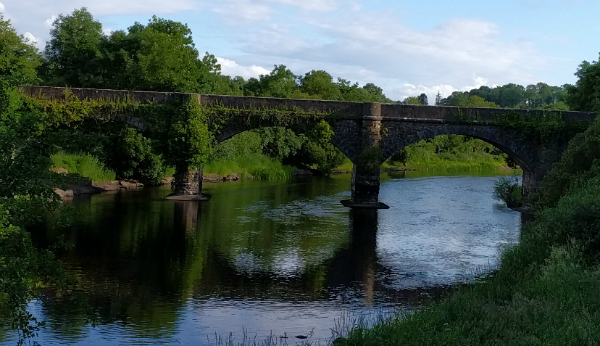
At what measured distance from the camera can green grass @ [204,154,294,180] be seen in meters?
43.3

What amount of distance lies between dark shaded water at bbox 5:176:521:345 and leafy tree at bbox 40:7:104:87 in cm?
1329

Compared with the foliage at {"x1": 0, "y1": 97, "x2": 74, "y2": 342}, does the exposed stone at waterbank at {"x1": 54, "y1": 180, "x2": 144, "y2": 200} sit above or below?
below

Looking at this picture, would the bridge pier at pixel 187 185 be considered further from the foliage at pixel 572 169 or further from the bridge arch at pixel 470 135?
the foliage at pixel 572 169

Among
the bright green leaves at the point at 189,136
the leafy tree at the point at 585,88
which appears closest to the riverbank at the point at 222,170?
the bright green leaves at the point at 189,136

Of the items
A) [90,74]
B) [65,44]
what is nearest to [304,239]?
[90,74]

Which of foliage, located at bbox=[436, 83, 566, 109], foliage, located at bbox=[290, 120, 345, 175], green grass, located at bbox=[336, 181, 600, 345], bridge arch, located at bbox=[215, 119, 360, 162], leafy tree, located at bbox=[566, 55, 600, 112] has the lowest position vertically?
green grass, located at bbox=[336, 181, 600, 345]

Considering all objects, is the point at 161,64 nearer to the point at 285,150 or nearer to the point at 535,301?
the point at 285,150

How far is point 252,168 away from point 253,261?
26.8 m

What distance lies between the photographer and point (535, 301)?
10.9m

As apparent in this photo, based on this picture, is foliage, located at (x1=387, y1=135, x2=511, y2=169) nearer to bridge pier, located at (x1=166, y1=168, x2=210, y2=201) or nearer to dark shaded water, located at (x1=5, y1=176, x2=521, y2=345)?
dark shaded water, located at (x1=5, y1=176, x2=521, y2=345)

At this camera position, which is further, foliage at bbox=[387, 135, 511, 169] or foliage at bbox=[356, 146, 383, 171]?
foliage at bbox=[387, 135, 511, 169]

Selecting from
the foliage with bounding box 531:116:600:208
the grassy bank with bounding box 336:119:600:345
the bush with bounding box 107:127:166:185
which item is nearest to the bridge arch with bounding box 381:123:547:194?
the foliage with bounding box 531:116:600:208

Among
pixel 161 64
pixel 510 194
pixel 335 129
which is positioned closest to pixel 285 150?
pixel 161 64

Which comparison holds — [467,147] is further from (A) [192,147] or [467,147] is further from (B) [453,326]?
(B) [453,326]
